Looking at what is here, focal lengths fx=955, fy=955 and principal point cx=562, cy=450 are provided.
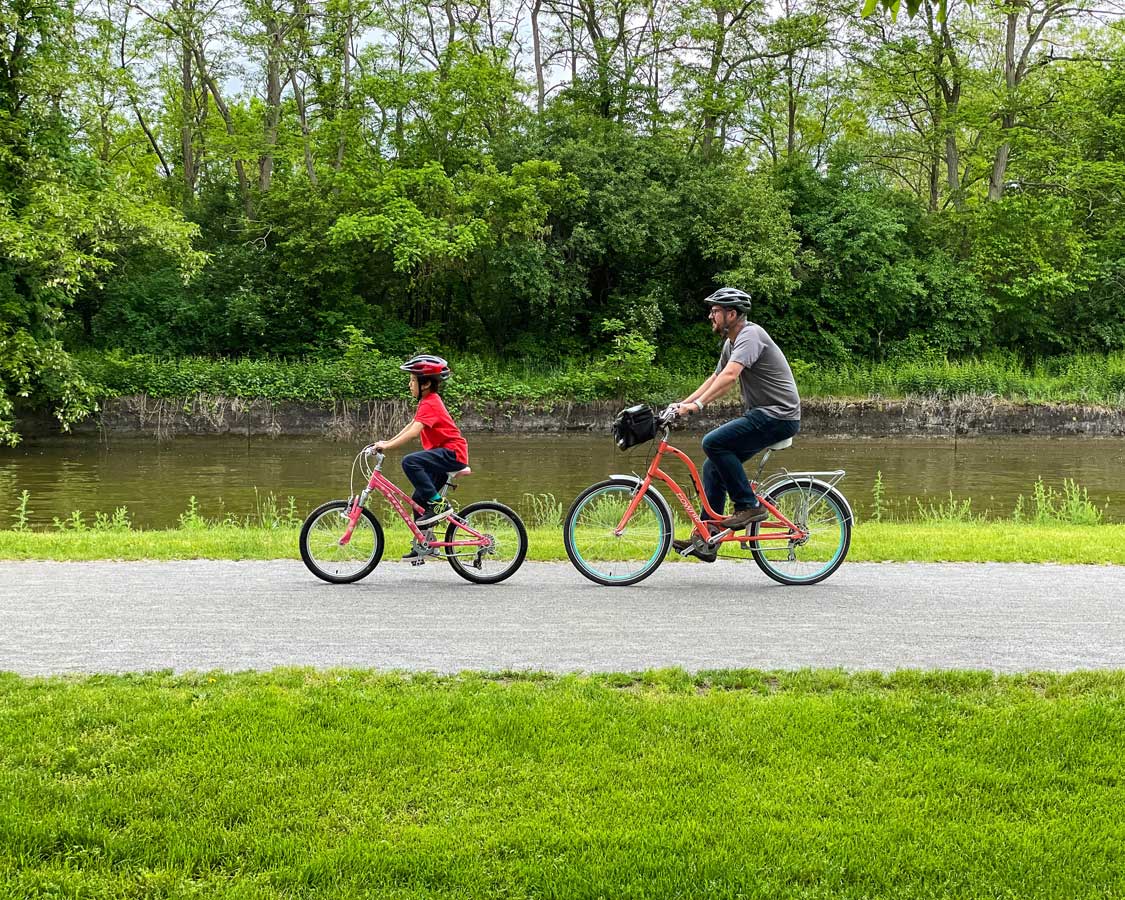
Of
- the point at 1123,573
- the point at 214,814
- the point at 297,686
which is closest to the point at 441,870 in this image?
the point at 214,814

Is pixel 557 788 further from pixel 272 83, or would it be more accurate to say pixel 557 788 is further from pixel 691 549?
pixel 272 83

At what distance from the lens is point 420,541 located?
309 inches

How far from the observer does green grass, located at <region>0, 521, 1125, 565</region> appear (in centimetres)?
910

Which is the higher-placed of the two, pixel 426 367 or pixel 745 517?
pixel 426 367

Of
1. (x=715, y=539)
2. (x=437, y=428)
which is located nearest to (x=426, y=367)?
(x=437, y=428)

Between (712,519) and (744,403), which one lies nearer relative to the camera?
(744,403)

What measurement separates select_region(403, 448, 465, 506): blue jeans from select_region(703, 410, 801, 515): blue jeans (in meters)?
2.07

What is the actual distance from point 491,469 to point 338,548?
46.1ft

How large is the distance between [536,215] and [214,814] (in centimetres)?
2872

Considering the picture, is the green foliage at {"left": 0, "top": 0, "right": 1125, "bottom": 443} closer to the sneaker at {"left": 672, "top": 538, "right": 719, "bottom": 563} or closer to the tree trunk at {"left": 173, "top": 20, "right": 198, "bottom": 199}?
the tree trunk at {"left": 173, "top": 20, "right": 198, "bottom": 199}

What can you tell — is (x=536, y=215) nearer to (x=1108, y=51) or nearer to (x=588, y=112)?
(x=588, y=112)

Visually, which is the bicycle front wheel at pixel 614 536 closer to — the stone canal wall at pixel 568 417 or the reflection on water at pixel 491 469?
the reflection on water at pixel 491 469

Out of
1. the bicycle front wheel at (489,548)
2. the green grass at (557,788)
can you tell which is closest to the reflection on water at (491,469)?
the bicycle front wheel at (489,548)

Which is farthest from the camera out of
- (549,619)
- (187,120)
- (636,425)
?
(187,120)
